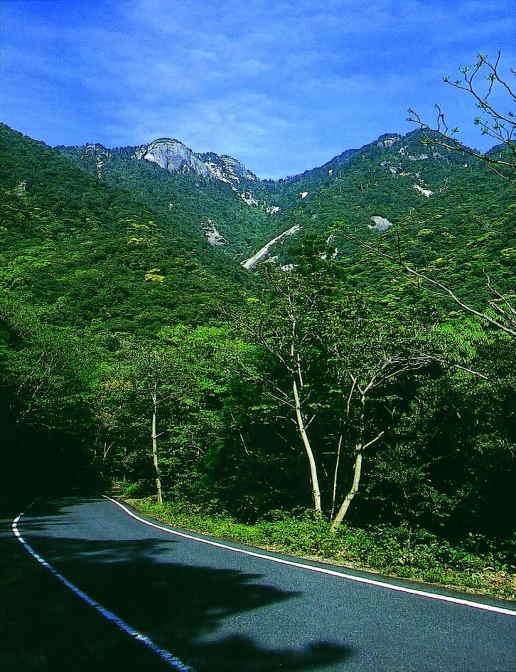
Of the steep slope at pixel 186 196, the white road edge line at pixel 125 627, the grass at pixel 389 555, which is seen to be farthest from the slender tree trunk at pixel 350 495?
the steep slope at pixel 186 196

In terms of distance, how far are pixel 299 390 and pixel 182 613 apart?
14792 millimetres

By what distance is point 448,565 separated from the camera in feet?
27.0

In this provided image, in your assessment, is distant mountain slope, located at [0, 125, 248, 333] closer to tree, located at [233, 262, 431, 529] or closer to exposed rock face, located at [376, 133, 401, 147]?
tree, located at [233, 262, 431, 529]

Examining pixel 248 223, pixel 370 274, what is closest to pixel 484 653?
pixel 370 274

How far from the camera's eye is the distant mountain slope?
6178 cm

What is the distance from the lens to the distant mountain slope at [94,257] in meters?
61.8

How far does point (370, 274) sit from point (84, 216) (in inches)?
2508

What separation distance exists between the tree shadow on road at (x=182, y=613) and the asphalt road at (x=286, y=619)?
0.6 inches

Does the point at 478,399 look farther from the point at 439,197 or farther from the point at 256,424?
the point at 439,197

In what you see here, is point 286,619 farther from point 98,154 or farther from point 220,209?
point 98,154

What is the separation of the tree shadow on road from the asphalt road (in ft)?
0.05

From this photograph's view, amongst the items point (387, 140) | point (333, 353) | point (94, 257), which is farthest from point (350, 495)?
point (387, 140)

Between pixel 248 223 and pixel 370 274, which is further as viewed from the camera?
pixel 248 223

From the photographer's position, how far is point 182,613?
15.3 feet
